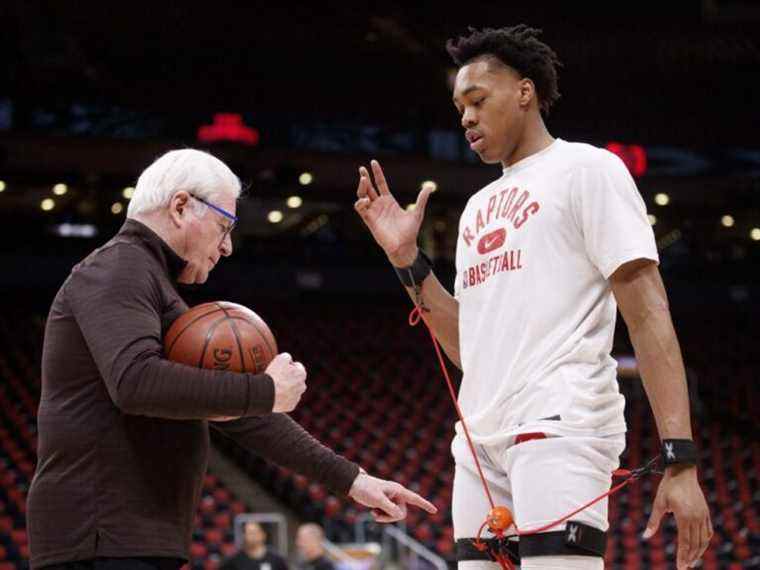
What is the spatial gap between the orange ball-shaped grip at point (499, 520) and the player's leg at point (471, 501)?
0.06 metres

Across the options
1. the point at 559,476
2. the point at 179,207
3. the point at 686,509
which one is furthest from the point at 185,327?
the point at 686,509

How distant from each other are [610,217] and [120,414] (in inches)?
42.3

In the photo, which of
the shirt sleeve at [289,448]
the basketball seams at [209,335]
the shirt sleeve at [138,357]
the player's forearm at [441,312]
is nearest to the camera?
the shirt sleeve at [138,357]

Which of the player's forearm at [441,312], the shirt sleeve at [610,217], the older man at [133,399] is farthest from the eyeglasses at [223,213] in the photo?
the shirt sleeve at [610,217]

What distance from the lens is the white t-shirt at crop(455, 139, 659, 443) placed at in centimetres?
242

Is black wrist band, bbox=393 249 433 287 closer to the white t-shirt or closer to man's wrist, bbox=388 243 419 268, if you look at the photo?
man's wrist, bbox=388 243 419 268

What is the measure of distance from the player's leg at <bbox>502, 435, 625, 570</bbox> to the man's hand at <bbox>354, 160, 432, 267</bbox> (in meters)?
0.71

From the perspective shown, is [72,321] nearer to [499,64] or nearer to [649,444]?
[499,64]

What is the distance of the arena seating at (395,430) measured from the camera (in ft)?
36.7

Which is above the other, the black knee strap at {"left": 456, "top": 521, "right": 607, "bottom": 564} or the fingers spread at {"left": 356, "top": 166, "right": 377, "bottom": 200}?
the fingers spread at {"left": 356, "top": 166, "right": 377, "bottom": 200}

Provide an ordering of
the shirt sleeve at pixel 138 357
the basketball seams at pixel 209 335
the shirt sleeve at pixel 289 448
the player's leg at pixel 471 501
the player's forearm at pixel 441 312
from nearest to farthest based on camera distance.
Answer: the shirt sleeve at pixel 138 357, the basketball seams at pixel 209 335, the player's leg at pixel 471 501, the shirt sleeve at pixel 289 448, the player's forearm at pixel 441 312

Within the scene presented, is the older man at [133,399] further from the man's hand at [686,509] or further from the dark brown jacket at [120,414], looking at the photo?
the man's hand at [686,509]

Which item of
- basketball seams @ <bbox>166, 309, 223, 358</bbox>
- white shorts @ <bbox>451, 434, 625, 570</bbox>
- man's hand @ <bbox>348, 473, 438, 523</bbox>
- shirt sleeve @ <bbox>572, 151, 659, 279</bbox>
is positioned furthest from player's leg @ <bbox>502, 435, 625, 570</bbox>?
basketball seams @ <bbox>166, 309, 223, 358</bbox>

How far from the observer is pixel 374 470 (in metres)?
12.8
